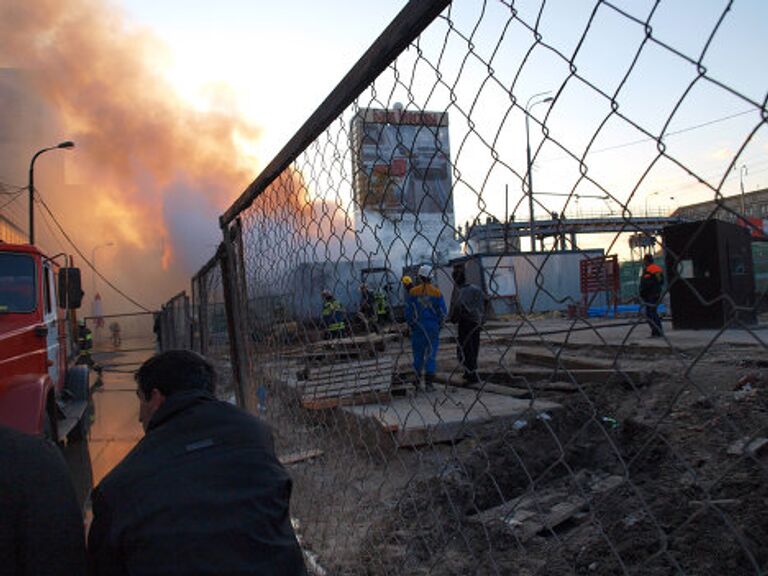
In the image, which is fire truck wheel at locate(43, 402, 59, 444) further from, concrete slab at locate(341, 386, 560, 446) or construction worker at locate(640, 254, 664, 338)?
construction worker at locate(640, 254, 664, 338)

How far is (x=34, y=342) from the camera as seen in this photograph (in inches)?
246

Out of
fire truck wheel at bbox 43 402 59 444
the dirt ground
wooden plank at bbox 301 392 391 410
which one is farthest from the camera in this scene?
fire truck wheel at bbox 43 402 59 444

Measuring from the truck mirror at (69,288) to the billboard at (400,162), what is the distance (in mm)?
6123

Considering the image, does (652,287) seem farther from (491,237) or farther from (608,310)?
(491,237)

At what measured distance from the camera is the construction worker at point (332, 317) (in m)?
2.77

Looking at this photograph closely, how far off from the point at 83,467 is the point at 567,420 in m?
5.40

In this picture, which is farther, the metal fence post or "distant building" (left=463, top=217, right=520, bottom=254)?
the metal fence post

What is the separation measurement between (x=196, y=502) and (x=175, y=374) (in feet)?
1.61

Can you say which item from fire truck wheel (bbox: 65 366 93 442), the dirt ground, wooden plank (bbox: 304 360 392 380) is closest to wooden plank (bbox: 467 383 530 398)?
the dirt ground

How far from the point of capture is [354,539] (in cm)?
376

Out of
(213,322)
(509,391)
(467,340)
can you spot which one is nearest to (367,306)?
(467,340)

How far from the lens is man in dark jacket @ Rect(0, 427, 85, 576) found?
120cm

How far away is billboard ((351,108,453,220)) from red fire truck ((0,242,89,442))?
3.68m

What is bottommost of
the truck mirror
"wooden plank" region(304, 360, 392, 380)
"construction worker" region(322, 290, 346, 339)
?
"wooden plank" region(304, 360, 392, 380)
